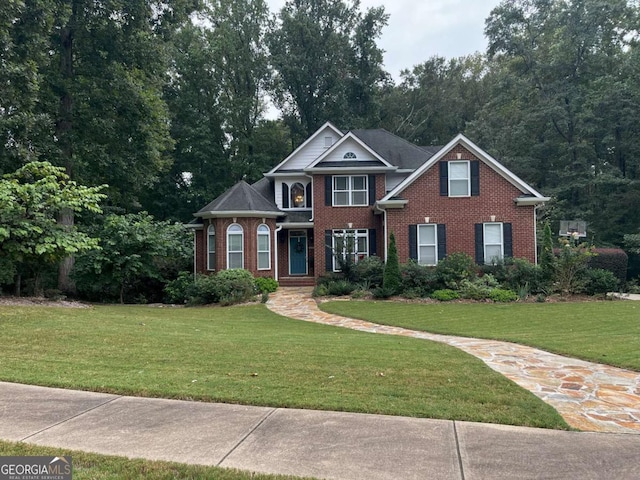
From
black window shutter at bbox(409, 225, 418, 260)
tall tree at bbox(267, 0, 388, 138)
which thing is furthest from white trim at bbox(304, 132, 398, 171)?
tall tree at bbox(267, 0, 388, 138)

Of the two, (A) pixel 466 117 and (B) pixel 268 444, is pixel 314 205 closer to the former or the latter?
(B) pixel 268 444

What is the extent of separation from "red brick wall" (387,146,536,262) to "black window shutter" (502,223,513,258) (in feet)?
0.48

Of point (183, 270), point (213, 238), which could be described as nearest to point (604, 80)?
point (213, 238)

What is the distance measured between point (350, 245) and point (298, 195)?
19.6 ft

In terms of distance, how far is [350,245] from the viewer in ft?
58.5

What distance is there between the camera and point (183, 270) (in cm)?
2058

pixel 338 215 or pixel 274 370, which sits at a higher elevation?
pixel 338 215

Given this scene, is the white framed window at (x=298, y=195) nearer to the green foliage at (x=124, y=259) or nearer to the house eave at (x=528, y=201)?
the green foliage at (x=124, y=259)

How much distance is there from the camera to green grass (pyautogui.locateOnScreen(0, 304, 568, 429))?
4840 mm

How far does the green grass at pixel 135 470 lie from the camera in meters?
3.13

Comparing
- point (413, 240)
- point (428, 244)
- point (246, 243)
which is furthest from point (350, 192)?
point (246, 243)

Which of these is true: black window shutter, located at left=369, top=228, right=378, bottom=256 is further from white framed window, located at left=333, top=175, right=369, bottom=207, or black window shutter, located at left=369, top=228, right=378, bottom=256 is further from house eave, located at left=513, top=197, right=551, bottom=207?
house eave, located at left=513, top=197, right=551, bottom=207

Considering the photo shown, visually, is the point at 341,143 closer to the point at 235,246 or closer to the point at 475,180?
the point at 475,180

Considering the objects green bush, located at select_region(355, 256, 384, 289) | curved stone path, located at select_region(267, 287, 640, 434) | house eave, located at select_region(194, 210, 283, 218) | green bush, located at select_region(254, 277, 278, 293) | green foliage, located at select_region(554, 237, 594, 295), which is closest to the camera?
curved stone path, located at select_region(267, 287, 640, 434)
